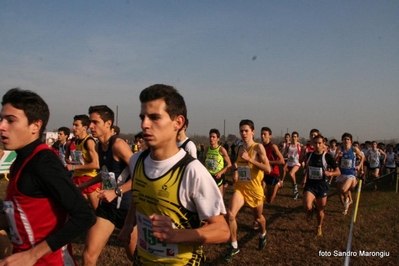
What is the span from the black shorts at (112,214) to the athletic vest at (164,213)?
1718 mm

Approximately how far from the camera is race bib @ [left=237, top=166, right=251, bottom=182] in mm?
5988

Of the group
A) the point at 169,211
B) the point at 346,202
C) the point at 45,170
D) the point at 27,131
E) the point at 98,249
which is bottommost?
the point at 346,202

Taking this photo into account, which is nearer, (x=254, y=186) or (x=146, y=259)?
(x=146, y=259)

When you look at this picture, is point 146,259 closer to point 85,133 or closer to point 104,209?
point 104,209

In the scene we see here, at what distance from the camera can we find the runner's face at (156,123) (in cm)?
215

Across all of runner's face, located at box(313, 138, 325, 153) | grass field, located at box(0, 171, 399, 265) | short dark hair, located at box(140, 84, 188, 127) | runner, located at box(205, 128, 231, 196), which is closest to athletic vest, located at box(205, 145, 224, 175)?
runner, located at box(205, 128, 231, 196)

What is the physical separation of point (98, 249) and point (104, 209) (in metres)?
0.49

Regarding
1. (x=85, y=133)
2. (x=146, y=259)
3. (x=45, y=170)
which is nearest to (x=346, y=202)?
(x=85, y=133)

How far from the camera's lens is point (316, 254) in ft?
18.4

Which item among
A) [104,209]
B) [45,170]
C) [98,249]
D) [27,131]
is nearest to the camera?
[45,170]

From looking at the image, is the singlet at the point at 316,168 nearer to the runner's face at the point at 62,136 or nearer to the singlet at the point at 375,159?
the runner's face at the point at 62,136

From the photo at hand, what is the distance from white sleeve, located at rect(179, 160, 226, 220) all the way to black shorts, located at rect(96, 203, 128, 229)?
83.9 inches

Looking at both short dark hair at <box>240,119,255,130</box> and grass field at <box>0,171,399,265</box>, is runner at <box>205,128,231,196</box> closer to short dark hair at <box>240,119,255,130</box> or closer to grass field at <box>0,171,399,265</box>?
grass field at <box>0,171,399,265</box>

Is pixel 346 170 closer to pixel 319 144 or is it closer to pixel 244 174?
pixel 319 144
